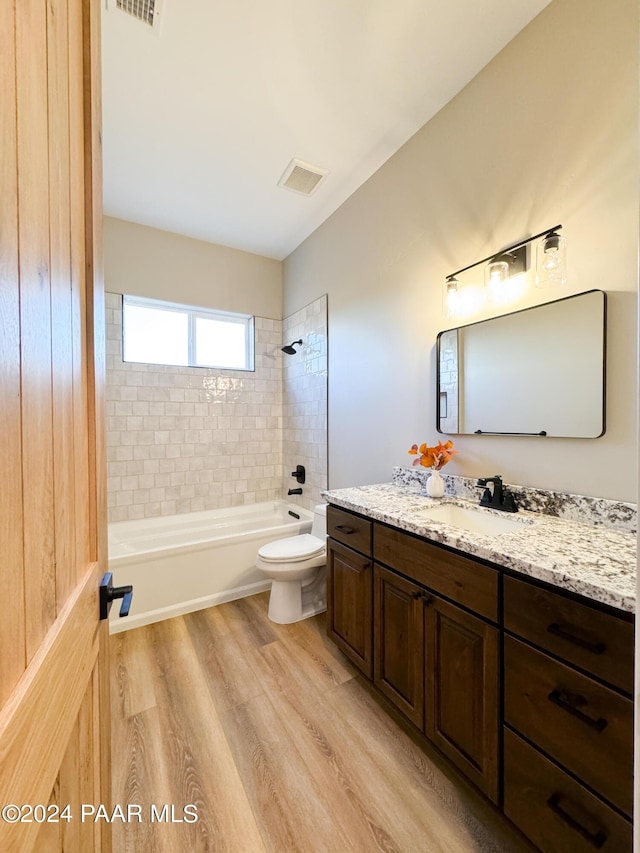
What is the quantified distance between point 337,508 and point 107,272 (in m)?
2.67

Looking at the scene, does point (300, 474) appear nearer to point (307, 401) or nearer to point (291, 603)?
point (307, 401)

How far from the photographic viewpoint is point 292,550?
88.0 inches

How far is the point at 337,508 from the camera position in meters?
1.80

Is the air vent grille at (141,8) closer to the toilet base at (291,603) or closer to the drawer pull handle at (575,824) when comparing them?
the toilet base at (291,603)

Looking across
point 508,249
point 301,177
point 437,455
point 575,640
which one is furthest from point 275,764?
point 301,177

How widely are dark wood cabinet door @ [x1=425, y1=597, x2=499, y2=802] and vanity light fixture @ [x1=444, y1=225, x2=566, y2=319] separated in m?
1.35

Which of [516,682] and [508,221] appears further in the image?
[508,221]

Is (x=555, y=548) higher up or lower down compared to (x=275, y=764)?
higher up

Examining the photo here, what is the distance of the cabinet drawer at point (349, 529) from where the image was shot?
158cm

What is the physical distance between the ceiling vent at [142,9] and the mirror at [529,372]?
1.86 m

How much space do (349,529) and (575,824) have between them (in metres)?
1.09

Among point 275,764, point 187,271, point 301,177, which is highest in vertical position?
point 301,177

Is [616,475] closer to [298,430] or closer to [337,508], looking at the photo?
[337,508]

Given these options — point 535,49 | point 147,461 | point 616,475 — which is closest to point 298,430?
point 147,461
